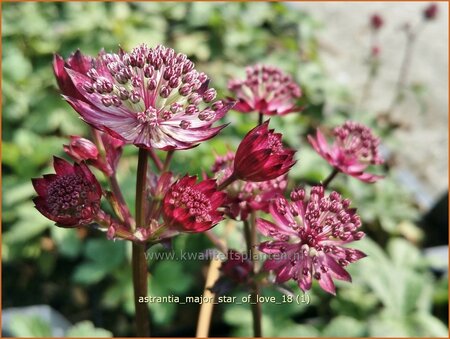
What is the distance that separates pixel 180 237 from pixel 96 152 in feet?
3.68

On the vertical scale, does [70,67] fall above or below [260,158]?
above

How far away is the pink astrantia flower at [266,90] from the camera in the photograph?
1.05m

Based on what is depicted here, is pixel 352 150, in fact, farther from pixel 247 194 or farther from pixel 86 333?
pixel 86 333

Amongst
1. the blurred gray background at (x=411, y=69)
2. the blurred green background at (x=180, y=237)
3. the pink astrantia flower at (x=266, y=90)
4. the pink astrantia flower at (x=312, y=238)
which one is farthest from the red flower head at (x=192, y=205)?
the blurred gray background at (x=411, y=69)

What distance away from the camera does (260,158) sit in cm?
77

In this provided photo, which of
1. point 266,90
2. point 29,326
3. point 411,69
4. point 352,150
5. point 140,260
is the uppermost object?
point 411,69

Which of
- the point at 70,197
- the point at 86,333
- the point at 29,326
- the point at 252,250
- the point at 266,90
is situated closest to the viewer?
the point at 70,197

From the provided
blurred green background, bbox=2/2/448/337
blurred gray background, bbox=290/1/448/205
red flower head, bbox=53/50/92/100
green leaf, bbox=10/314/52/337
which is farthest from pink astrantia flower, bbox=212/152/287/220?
blurred gray background, bbox=290/1/448/205

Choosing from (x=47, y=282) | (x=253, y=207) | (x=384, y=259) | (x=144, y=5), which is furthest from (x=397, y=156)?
(x=253, y=207)

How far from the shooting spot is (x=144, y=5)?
334 cm

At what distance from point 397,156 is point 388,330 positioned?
1868 mm

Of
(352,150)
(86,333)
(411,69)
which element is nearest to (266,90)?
(352,150)

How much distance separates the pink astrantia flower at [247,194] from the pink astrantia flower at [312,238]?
0.06 m

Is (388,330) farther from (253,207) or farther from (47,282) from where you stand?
(47,282)
